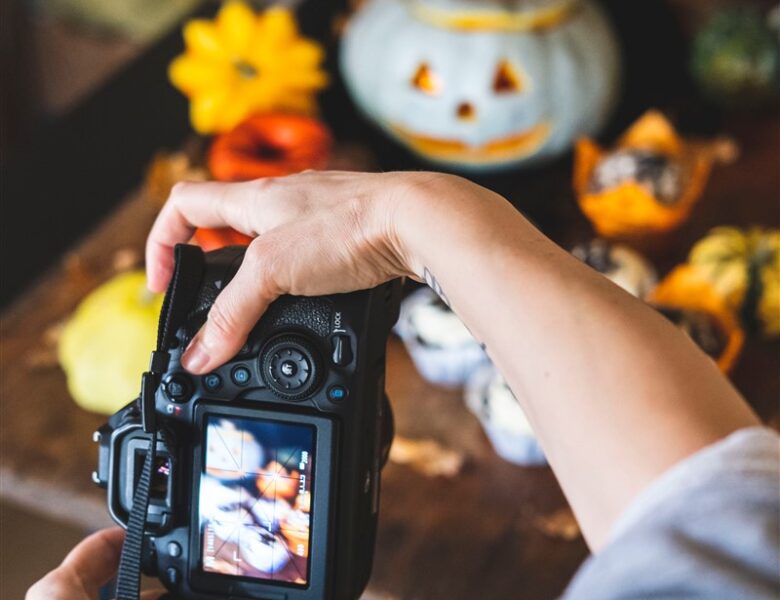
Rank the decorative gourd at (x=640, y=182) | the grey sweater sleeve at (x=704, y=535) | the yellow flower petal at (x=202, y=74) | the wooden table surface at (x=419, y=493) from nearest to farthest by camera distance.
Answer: the grey sweater sleeve at (x=704, y=535) → the wooden table surface at (x=419, y=493) → the decorative gourd at (x=640, y=182) → the yellow flower petal at (x=202, y=74)

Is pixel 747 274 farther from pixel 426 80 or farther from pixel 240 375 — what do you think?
pixel 240 375

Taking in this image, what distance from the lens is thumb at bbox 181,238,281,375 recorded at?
0.48 m

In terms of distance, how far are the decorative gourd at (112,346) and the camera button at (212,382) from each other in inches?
11.5

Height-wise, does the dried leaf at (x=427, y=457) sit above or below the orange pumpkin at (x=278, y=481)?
below

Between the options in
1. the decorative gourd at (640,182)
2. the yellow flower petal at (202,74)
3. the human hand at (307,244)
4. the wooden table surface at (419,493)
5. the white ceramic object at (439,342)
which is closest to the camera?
the human hand at (307,244)

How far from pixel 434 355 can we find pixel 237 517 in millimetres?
351

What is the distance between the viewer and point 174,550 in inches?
21.0

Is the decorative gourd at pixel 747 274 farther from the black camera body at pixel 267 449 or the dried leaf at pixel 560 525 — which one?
the black camera body at pixel 267 449

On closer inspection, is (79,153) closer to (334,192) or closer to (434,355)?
(434,355)

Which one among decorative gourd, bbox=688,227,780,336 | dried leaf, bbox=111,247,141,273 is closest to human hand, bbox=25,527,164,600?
dried leaf, bbox=111,247,141,273

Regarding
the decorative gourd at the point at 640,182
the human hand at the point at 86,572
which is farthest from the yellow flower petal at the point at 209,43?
the human hand at the point at 86,572

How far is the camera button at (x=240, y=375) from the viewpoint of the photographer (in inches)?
20.1

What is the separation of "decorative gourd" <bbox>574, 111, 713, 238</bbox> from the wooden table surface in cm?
25

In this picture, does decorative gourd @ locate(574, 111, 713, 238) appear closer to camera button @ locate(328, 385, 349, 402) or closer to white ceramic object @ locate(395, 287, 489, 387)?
white ceramic object @ locate(395, 287, 489, 387)
